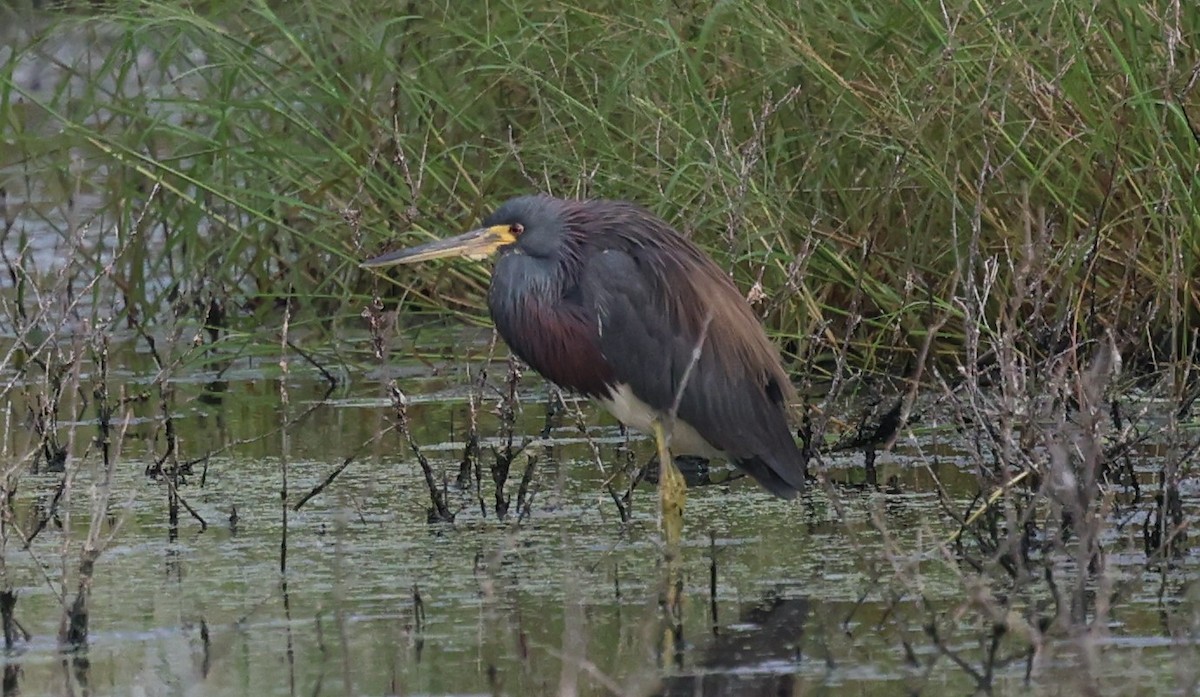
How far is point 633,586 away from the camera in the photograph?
5066mm

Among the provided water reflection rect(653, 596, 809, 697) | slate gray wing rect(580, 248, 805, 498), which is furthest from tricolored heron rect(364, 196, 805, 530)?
water reflection rect(653, 596, 809, 697)

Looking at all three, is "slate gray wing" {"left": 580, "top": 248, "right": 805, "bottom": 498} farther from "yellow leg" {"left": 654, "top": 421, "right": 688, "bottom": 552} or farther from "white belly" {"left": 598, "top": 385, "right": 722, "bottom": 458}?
"yellow leg" {"left": 654, "top": 421, "right": 688, "bottom": 552}

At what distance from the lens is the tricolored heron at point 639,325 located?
20.1 ft

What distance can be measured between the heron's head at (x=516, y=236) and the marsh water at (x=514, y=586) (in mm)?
400

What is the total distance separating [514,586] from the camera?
509 centimetres

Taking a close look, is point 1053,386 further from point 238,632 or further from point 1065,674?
point 238,632

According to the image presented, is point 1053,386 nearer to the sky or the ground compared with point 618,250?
nearer to the ground

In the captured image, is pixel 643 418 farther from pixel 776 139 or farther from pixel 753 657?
pixel 753 657

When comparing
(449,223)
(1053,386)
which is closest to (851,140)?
(449,223)

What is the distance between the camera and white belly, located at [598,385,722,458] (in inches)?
246

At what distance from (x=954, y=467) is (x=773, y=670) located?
2276 millimetres

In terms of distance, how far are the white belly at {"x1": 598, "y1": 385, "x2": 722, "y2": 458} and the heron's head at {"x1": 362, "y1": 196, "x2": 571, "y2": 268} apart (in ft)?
1.36

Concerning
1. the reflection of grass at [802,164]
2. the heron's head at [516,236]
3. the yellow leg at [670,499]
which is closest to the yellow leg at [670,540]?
the yellow leg at [670,499]

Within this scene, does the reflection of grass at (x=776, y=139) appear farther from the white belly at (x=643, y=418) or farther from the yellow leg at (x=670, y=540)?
the yellow leg at (x=670, y=540)
